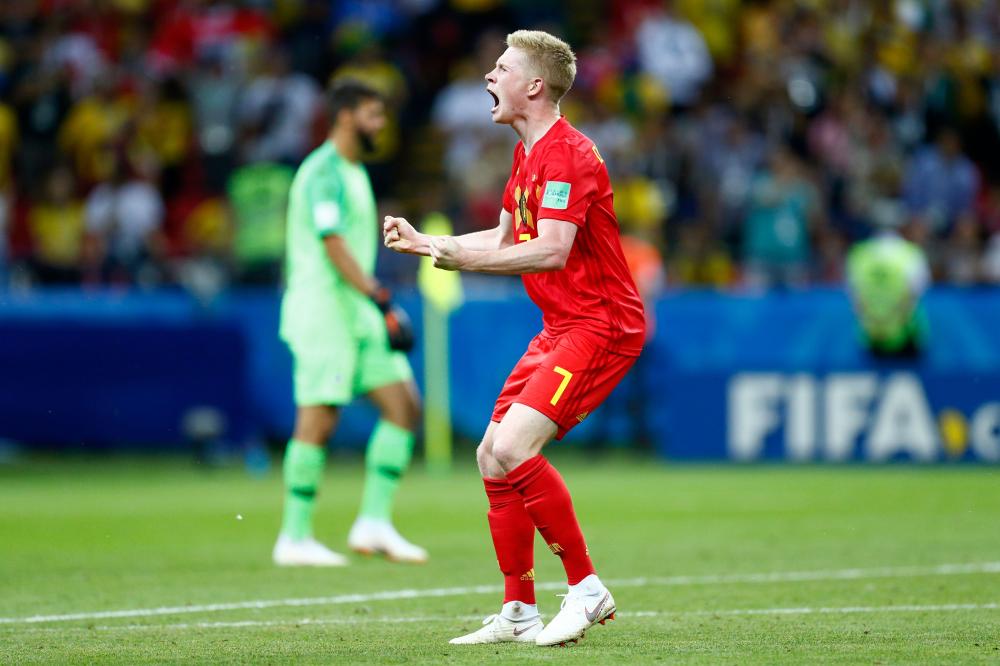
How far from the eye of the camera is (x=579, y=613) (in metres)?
6.22

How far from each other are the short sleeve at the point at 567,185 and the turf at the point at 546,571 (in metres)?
1.59

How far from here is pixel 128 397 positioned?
15953 millimetres

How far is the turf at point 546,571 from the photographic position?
619cm

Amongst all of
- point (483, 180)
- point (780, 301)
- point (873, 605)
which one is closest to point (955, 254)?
point (780, 301)

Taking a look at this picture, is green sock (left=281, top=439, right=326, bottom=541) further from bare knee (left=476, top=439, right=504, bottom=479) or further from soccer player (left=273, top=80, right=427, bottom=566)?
bare knee (left=476, top=439, right=504, bottom=479)

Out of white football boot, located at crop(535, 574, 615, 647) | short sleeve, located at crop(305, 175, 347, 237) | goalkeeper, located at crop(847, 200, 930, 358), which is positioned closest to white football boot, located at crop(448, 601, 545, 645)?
white football boot, located at crop(535, 574, 615, 647)

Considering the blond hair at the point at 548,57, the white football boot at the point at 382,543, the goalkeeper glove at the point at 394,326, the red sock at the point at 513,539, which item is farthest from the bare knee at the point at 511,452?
the white football boot at the point at 382,543

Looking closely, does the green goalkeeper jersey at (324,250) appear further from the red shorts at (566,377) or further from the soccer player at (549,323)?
the red shorts at (566,377)

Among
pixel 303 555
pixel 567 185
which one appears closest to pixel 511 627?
pixel 567 185

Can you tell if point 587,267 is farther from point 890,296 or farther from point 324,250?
point 890,296

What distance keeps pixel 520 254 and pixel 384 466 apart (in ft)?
12.7

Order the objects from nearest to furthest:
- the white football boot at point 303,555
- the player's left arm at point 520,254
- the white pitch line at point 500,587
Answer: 1. the player's left arm at point 520,254
2. the white pitch line at point 500,587
3. the white football boot at point 303,555

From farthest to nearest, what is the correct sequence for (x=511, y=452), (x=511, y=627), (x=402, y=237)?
(x=511, y=627) → (x=511, y=452) → (x=402, y=237)

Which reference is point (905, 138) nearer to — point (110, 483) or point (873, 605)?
point (110, 483)
